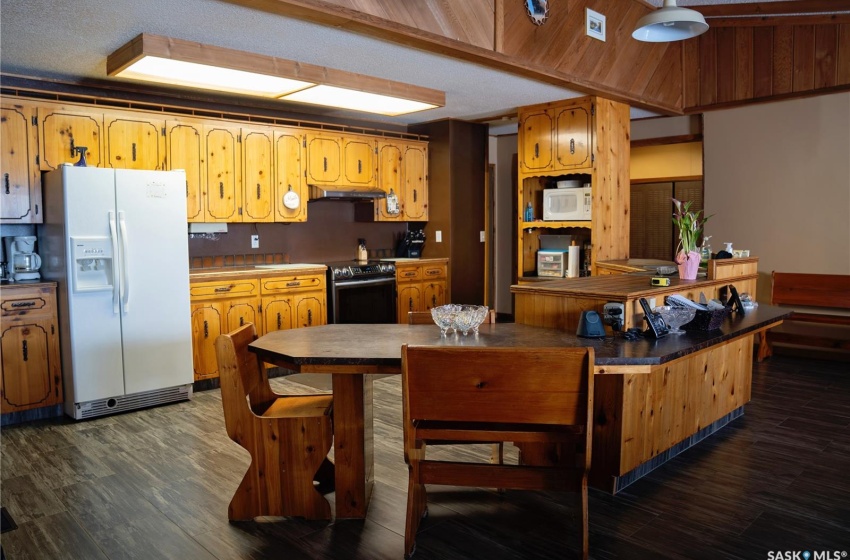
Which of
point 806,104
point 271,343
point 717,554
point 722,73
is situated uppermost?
point 722,73

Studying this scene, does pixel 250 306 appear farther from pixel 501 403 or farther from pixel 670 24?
pixel 670 24

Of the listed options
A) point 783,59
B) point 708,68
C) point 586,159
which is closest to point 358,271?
point 586,159

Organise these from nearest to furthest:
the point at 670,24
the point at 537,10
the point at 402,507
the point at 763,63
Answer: the point at 402,507 → the point at 670,24 → the point at 537,10 → the point at 763,63

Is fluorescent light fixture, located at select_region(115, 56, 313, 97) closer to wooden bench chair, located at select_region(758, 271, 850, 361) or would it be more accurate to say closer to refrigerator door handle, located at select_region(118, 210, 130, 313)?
refrigerator door handle, located at select_region(118, 210, 130, 313)

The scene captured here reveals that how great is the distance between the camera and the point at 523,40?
4492 millimetres

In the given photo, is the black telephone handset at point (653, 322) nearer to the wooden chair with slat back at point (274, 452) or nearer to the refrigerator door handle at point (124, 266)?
the wooden chair with slat back at point (274, 452)

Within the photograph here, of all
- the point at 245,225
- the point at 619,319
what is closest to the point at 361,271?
the point at 245,225

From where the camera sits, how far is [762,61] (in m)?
5.96

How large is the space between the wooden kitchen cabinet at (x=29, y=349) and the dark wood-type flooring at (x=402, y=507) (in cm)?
28

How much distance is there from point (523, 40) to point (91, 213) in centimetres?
323

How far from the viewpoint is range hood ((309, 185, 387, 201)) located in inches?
231

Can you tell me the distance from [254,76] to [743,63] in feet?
15.4

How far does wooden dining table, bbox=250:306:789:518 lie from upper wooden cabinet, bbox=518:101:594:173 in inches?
107

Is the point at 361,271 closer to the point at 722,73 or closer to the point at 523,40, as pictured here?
the point at 523,40
